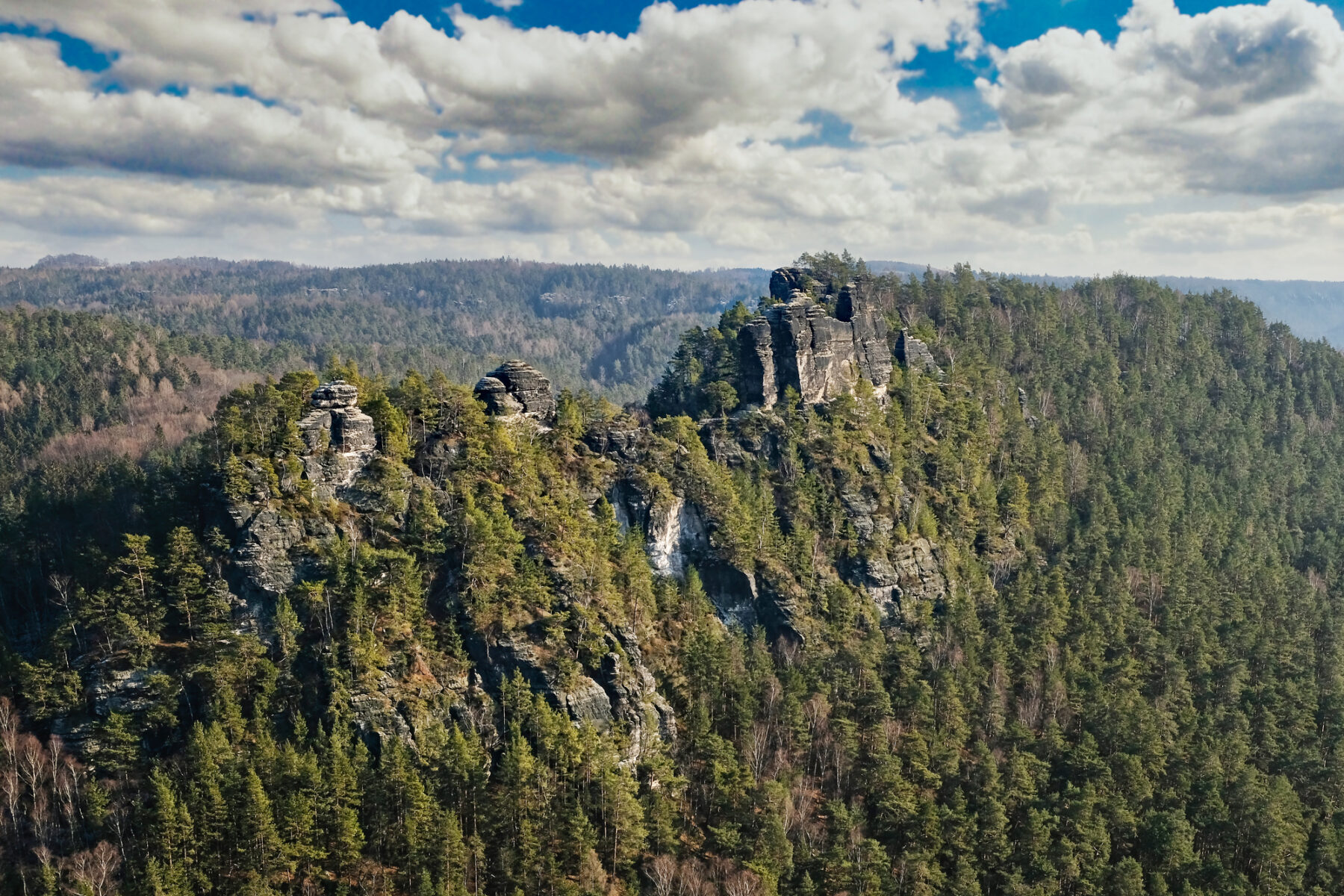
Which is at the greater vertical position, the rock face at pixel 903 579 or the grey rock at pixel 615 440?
the grey rock at pixel 615 440

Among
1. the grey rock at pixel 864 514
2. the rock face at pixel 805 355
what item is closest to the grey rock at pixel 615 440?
the rock face at pixel 805 355

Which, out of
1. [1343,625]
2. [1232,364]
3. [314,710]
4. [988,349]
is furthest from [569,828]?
[1232,364]

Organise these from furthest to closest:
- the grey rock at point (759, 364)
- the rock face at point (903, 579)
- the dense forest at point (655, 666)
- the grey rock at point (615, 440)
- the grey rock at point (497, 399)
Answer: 1. the grey rock at point (759, 364)
2. the rock face at point (903, 579)
3. the grey rock at point (615, 440)
4. the grey rock at point (497, 399)
5. the dense forest at point (655, 666)

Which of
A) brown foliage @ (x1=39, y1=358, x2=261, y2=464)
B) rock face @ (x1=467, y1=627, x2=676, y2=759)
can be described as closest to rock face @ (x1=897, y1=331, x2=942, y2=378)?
rock face @ (x1=467, y1=627, x2=676, y2=759)

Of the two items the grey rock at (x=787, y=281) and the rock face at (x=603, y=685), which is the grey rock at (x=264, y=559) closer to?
the rock face at (x=603, y=685)

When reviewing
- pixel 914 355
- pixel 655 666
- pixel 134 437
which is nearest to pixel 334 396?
pixel 655 666

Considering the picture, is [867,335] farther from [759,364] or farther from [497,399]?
[497,399]

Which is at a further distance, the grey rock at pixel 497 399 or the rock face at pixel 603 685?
the grey rock at pixel 497 399

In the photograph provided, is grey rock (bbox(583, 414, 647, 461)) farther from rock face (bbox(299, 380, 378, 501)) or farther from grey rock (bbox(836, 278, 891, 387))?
grey rock (bbox(836, 278, 891, 387))
